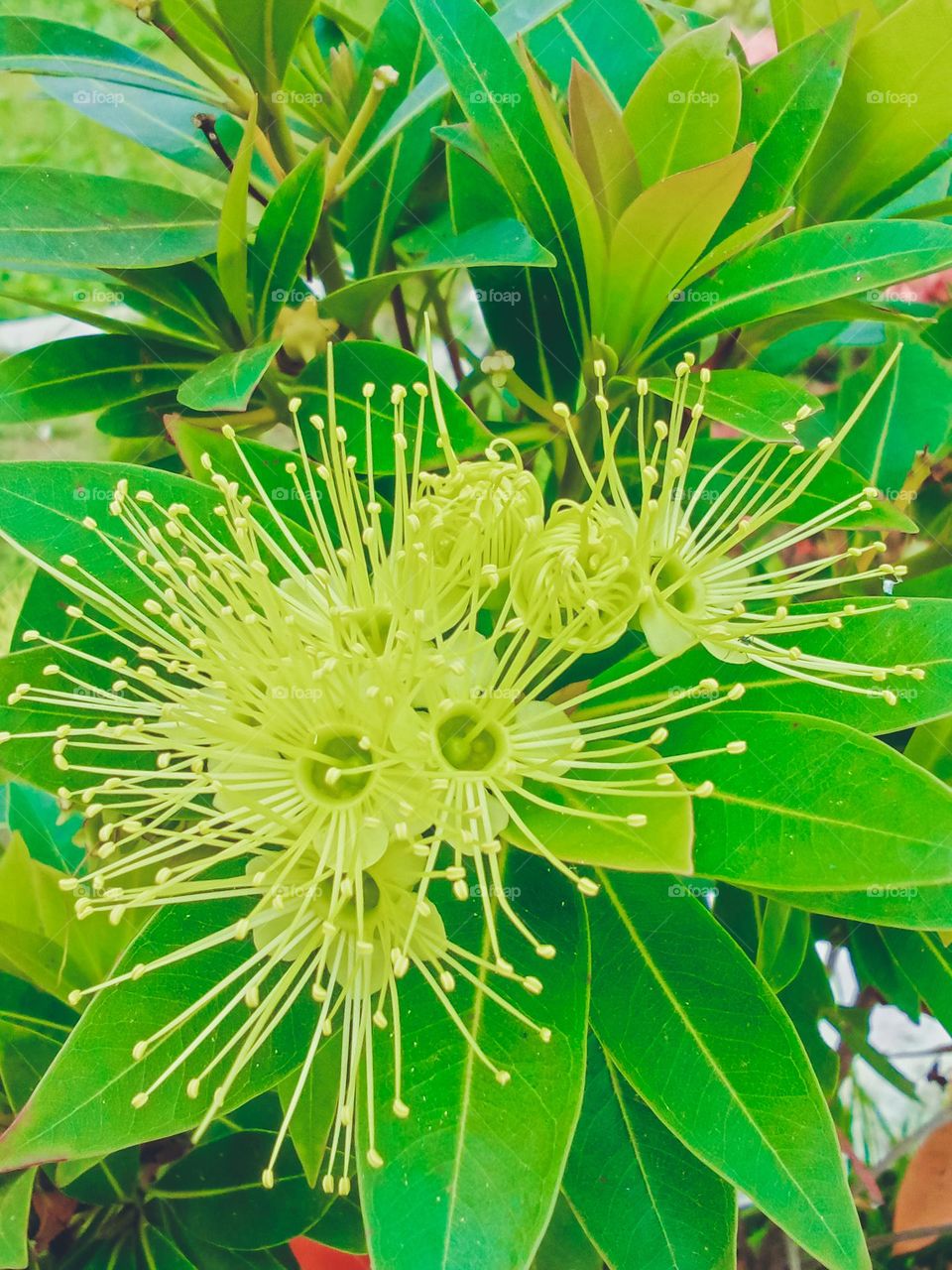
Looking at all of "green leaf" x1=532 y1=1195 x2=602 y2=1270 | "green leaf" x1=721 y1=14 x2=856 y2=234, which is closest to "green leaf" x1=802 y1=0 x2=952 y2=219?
"green leaf" x1=721 y1=14 x2=856 y2=234

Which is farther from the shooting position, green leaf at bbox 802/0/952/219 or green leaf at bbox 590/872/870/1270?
green leaf at bbox 802/0/952/219

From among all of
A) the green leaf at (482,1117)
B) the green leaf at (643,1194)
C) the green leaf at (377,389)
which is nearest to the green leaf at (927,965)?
the green leaf at (643,1194)

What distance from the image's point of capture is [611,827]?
0.67 metres

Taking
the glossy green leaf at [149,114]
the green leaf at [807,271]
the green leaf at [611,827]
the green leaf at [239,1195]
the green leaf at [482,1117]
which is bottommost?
the green leaf at [239,1195]

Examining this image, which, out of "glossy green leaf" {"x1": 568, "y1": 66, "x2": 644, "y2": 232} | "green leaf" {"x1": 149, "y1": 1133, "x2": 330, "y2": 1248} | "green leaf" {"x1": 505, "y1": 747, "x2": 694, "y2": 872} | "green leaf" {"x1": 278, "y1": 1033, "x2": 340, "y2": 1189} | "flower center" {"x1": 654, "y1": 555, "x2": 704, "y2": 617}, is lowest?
"green leaf" {"x1": 149, "y1": 1133, "x2": 330, "y2": 1248}

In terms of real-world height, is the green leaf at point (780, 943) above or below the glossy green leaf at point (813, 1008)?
above

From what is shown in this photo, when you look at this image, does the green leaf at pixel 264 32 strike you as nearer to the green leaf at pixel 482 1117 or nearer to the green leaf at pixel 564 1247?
the green leaf at pixel 482 1117

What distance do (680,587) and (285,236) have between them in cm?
45

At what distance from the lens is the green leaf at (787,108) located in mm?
866

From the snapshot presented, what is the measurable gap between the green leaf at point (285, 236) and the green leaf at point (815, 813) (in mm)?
529

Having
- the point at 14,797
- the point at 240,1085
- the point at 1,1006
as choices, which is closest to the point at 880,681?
the point at 240,1085

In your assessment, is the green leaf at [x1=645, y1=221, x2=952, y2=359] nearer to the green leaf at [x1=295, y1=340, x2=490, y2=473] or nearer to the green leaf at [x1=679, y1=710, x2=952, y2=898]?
the green leaf at [x1=295, y1=340, x2=490, y2=473]

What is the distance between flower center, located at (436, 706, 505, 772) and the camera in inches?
28.2

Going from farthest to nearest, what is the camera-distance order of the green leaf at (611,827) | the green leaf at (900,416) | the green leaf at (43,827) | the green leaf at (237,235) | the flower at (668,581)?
the green leaf at (43,827)
the green leaf at (900,416)
the green leaf at (237,235)
the flower at (668,581)
the green leaf at (611,827)
